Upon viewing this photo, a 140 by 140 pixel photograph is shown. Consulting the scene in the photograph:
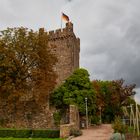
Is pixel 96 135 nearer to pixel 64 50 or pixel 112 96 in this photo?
pixel 64 50

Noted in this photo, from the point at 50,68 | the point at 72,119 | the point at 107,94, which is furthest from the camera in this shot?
the point at 107,94

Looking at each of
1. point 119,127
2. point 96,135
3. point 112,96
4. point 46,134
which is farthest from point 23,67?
point 112,96

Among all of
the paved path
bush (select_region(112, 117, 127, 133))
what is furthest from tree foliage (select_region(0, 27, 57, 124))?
bush (select_region(112, 117, 127, 133))

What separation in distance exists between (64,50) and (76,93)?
9956 millimetres

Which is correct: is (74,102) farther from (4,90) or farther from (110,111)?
(110,111)

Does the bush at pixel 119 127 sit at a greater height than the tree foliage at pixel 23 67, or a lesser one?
lesser

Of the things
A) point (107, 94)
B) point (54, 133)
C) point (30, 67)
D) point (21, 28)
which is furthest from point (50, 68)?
point (107, 94)

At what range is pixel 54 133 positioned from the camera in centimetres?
3812

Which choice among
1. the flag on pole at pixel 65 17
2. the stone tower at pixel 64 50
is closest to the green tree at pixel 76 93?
the stone tower at pixel 64 50

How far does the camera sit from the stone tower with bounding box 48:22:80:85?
55.6m

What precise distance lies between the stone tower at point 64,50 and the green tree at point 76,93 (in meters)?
5.56

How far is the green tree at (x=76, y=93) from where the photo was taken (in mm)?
47875

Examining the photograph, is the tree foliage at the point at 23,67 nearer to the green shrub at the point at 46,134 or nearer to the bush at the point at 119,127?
the green shrub at the point at 46,134

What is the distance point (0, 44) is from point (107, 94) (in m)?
24.7
